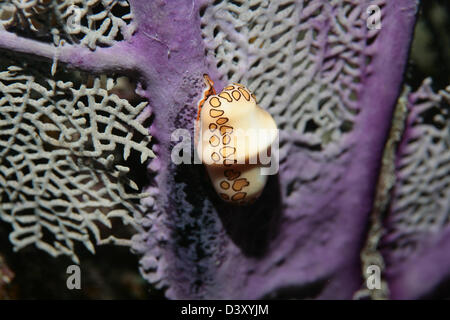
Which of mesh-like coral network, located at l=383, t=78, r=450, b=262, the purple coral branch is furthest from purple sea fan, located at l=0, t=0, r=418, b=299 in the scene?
mesh-like coral network, located at l=383, t=78, r=450, b=262

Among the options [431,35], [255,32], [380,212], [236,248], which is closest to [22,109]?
[255,32]

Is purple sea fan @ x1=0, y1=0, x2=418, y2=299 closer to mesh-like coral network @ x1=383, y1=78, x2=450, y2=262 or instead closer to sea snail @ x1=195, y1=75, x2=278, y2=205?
sea snail @ x1=195, y1=75, x2=278, y2=205

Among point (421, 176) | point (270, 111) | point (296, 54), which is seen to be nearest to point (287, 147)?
point (270, 111)

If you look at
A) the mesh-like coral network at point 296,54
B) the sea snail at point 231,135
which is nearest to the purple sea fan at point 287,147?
the mesh-like coral network at point 296,54

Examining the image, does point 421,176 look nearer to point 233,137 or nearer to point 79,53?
point 233,137

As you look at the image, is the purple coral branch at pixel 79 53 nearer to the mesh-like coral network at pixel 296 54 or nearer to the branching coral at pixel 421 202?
the mesh-like coral network at pixel 296 54
